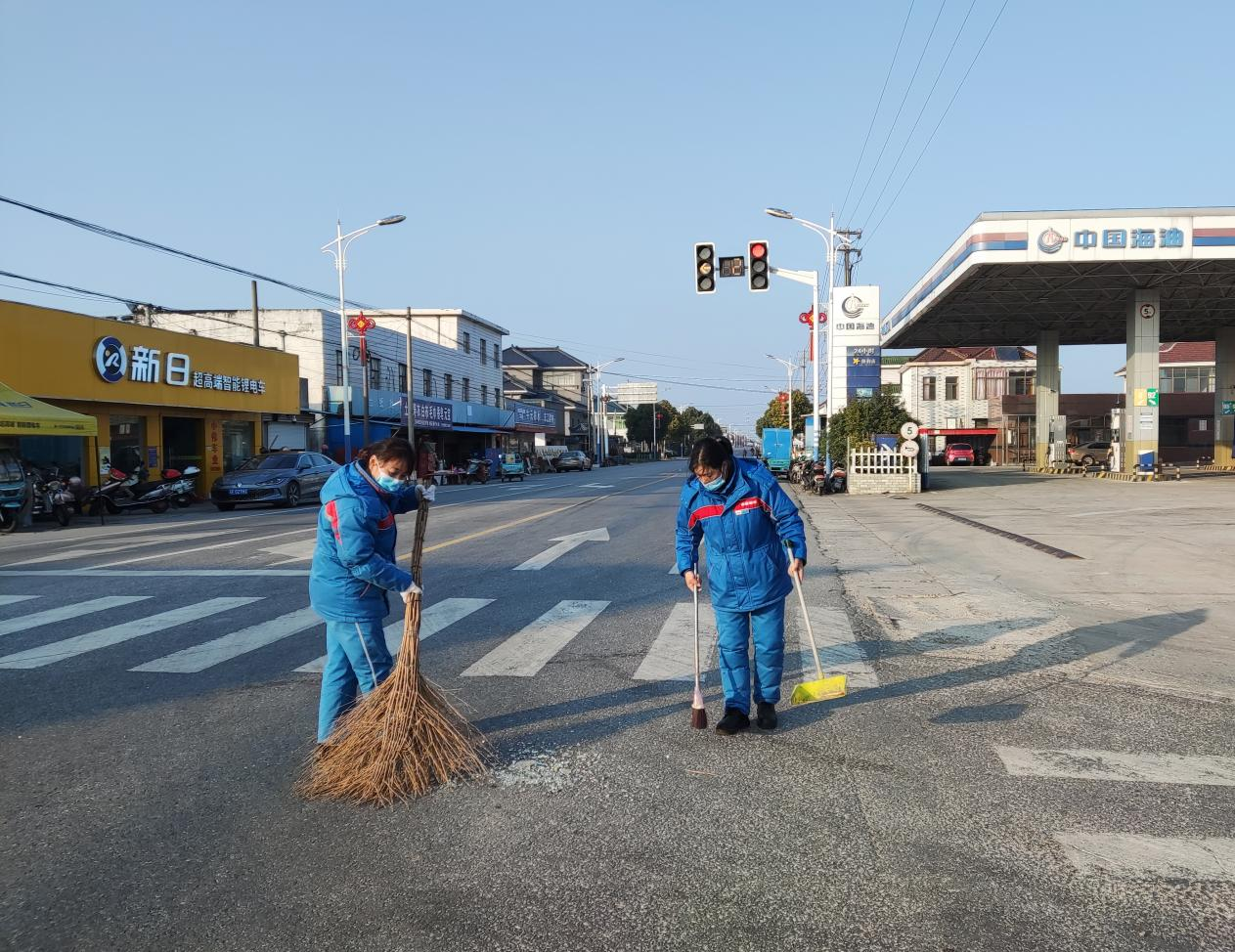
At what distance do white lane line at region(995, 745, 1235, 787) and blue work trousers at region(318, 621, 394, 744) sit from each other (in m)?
3.04

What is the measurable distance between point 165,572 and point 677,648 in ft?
24.1

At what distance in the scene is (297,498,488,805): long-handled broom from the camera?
13.2 feet

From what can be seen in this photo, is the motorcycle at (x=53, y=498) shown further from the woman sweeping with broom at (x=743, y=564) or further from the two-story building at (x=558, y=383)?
the two-story building at (x=558, y=383)

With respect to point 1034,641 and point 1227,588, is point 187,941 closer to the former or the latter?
point 1034,641

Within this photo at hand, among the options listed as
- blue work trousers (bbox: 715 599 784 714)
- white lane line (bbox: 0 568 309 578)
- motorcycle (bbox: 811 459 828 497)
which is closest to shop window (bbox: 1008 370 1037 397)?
motorcycle (bbox: 811 459 828 497)

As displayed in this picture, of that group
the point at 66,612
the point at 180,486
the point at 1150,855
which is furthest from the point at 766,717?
the point at 180,486

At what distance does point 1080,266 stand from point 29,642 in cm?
3005

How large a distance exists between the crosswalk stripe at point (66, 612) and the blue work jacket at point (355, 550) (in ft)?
16.8

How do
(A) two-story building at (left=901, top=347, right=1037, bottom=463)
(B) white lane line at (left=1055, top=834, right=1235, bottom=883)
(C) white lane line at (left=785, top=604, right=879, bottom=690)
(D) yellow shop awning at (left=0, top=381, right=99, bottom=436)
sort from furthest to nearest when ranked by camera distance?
(A) two-story building at (left=901, top=347, right=1037, bottom=463) → (D) yellow shop awning at (left=0, top=381, right=99, bottom=436) → (C) white lane line at (left=785, top=604, right=879, bottom=690) → (B) white lane line at (left=1055, top=834, right=1235, bottom=883)

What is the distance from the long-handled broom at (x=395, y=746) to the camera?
13.2 ft

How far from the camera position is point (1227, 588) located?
9.38 m

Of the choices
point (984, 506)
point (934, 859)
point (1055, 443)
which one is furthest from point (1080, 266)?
point (934, 859)

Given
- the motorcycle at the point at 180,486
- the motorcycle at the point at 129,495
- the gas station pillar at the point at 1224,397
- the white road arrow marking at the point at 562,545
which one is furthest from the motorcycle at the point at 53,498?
the gas station pillar at the point at 1224,397

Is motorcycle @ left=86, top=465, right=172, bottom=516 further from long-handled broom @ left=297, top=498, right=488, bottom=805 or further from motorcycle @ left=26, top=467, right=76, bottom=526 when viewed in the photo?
long-handled broom @ left=297, top=498, right=488, bottom=805
